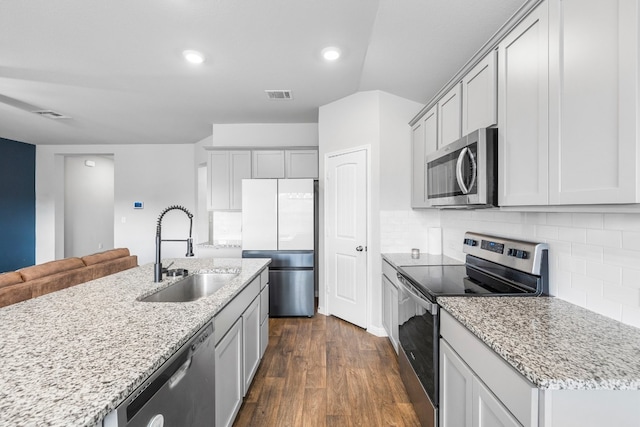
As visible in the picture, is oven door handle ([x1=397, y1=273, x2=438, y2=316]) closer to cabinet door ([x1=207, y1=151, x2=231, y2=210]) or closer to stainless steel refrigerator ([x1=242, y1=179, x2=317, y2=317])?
stainless steel refrigerator ([x1=242, y1=179, x2=317, y2=317])

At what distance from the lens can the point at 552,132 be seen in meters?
1.26

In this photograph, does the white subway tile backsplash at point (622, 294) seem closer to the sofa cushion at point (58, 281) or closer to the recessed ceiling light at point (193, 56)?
the recessed ceiling light at point (193, 56)

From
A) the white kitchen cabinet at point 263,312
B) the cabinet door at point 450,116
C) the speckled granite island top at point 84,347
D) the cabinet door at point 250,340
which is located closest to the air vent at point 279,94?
the cabinet door at point 450,116

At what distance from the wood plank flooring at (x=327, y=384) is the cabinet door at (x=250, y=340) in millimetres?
189

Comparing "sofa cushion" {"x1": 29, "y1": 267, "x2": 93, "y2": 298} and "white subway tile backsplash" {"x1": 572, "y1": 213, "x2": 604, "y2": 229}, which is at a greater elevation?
"white subway tile backsplash" {"x1": 572, "y1": 213, "x2": 604, "y2": 229}

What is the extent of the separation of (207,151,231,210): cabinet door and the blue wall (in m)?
4.37

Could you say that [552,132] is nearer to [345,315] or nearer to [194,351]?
[194,351]

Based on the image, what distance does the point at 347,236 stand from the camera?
11.6 feet

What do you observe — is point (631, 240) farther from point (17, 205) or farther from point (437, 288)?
point (17, 205)

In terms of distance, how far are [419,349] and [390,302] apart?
3.27ft

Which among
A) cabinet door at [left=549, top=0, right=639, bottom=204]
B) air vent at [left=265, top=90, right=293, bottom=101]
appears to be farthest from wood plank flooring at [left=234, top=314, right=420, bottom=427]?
air vent at [left=265, top=90, right=293, bottom=101]

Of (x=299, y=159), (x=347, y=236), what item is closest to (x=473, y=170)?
(x=347, y=236)

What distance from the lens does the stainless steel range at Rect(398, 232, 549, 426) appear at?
1.64m

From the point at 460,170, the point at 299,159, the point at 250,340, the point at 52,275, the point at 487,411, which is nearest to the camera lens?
the point at 487,411
